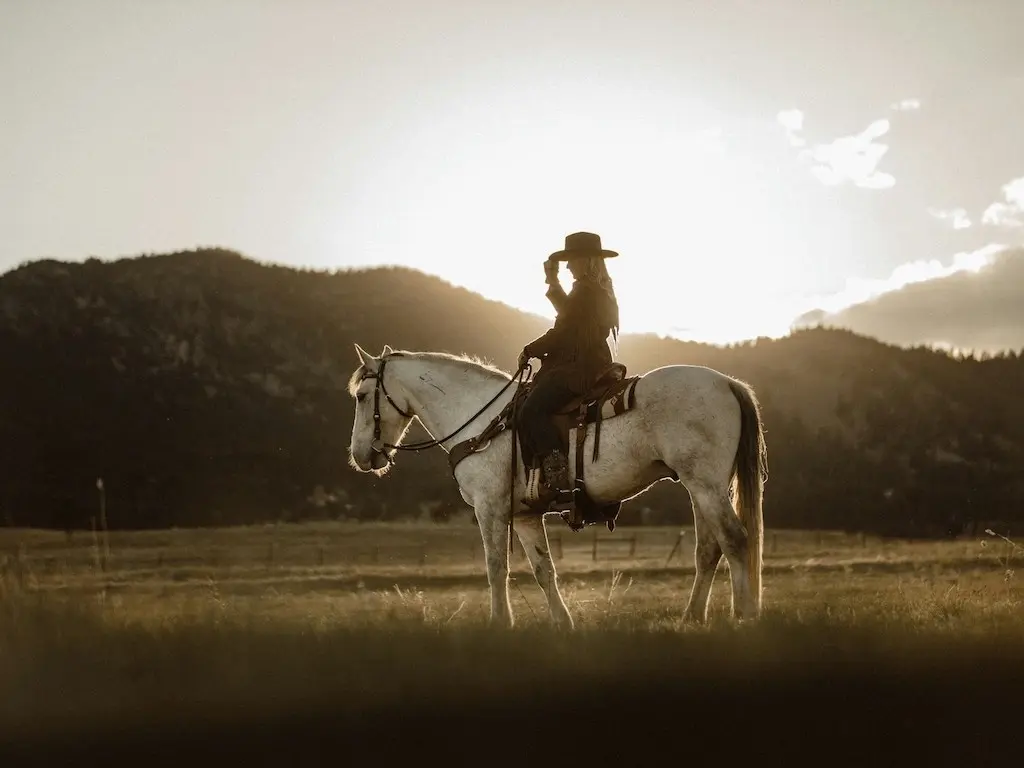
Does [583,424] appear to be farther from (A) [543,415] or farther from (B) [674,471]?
(B) [674,471]

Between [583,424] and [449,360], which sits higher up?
[449,360]

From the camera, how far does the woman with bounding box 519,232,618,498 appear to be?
32.3 ft

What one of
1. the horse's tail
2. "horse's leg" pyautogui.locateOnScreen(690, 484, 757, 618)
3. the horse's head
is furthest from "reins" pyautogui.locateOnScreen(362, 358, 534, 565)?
the horse's tail

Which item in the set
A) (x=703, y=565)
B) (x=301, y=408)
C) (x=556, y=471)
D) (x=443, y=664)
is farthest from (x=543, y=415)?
(x=301, y=408)

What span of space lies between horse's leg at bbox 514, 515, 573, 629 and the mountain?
4950cm

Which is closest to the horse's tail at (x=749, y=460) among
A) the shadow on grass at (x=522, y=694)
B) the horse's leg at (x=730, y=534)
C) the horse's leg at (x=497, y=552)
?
the horse's leg at (x=730, y=534)

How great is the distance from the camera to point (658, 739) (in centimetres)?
498

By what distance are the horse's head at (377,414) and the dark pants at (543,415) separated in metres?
2.46

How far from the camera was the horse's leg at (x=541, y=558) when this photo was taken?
9.96 m

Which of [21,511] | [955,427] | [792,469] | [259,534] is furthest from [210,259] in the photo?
[955,427]

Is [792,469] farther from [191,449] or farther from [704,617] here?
[704,617]

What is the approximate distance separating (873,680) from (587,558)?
3728cm

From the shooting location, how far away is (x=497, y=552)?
Answer: 1006 cm

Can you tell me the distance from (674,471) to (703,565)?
114cm
